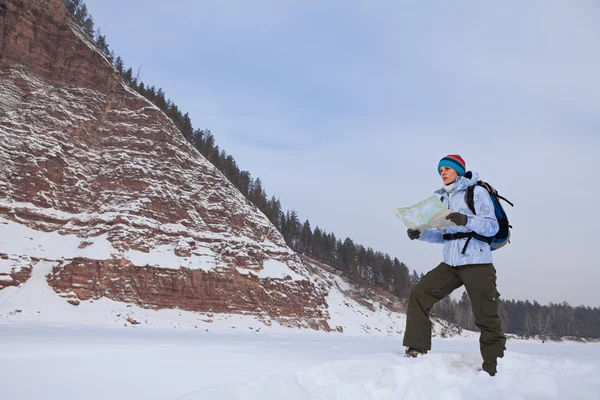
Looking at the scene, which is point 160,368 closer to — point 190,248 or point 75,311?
point 75,311

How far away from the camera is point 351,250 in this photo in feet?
209

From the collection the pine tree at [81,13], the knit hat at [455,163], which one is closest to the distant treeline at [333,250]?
the pine tree at [81,13]

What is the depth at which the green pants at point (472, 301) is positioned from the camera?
10.5 feet

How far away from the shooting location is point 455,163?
3889 mm

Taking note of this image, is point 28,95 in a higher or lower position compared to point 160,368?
higher

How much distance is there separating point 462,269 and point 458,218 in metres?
0.65

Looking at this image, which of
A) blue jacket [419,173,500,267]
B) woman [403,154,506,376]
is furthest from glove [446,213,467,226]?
blue jacket [419,173,500,267]

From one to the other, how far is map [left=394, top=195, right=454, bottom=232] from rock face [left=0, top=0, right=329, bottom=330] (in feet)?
68.7

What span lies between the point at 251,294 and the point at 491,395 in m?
24.1

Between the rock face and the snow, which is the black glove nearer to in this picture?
the rock face

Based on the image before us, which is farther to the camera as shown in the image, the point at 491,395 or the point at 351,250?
the point at 351,250

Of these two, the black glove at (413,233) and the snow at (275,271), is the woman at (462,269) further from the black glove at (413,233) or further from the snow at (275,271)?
the snow at (275,271)

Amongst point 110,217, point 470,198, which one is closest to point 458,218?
point 470,198

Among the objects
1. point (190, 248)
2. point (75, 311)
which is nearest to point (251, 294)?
point (190, 248)
